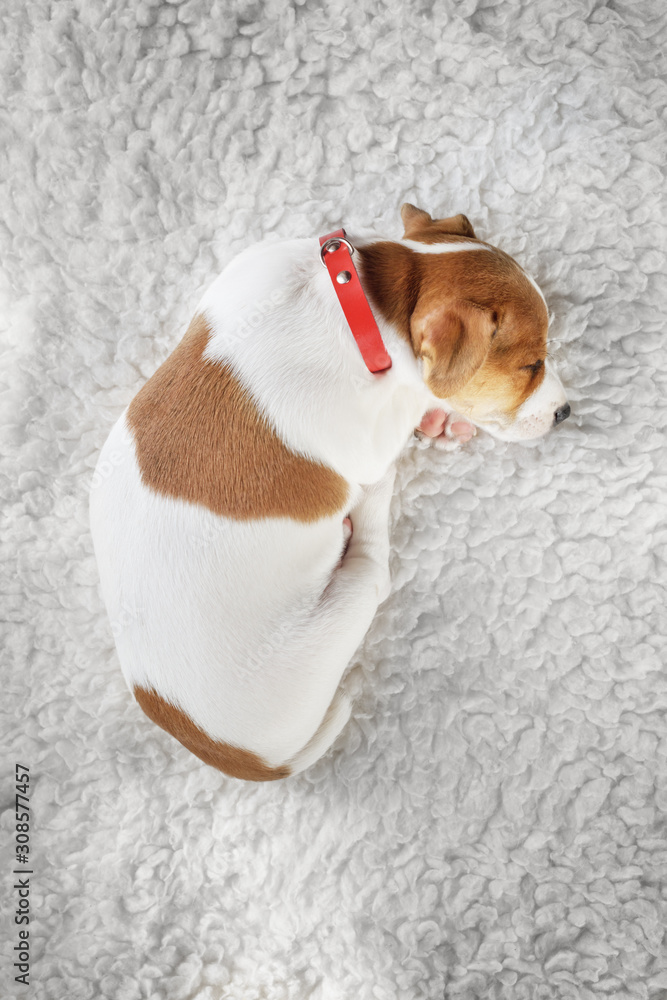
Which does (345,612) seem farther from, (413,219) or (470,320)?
(413,219)

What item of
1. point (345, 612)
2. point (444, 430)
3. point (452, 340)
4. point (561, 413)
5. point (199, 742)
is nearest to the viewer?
point (452, 340)

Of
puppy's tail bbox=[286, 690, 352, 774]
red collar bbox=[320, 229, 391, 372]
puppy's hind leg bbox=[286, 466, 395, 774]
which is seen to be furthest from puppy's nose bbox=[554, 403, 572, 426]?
puppy's tail bbox=[286, 690, 352, 774]

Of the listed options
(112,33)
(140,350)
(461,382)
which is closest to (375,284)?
(461,382)

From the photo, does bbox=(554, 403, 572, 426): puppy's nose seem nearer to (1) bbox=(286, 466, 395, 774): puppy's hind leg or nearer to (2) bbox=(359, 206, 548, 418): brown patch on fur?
(2) bbox=(359, 206, 548, 418): brown patch on fur

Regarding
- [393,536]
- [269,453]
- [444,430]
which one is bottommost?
[393,536]

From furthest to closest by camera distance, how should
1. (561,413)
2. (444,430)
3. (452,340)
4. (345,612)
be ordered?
1. (444,430)
2. (561,413)
3. (345,612)
4. (452,340)

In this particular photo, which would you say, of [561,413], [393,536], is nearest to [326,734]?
[393,536]

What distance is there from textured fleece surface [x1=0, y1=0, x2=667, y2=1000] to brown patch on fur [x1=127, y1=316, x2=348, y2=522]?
0.64 m

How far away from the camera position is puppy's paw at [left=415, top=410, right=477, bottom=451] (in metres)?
2.26

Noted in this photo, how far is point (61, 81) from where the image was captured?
2426mm

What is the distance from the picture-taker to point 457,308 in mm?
1701

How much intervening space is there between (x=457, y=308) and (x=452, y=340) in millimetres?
76

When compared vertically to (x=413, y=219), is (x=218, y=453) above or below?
below

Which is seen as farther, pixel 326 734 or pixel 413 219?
pixel 326 734
